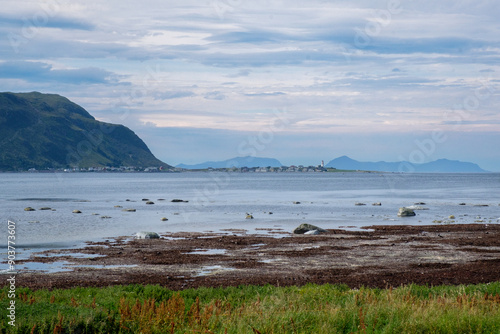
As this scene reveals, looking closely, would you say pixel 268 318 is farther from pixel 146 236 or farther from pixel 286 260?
pixel 146 236

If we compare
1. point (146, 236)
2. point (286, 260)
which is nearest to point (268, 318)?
point (286, 260)

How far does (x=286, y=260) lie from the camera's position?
30.6 meters

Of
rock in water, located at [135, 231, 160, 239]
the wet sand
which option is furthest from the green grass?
rock in water, located at [135, 231, 160, 239]

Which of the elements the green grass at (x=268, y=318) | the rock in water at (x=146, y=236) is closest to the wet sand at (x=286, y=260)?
the rock in water at (x=146, y=236)

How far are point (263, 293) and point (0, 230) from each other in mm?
38801

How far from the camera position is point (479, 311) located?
40.9 ft

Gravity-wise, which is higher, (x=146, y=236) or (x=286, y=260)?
(x=286, y=260)

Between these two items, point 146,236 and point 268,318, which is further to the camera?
point 146,236

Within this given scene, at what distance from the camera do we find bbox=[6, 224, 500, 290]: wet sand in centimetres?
2391

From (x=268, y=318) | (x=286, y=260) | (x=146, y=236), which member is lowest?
(x=146, y=236)

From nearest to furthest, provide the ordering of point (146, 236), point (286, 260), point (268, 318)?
point (268, 318) < point (286, 260) < point (146, 236)

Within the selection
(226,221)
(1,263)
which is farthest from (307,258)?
(226,221)

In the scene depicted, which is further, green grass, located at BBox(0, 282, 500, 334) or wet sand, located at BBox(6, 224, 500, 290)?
wet sand, located at BBox(6, 224, 500, 290)

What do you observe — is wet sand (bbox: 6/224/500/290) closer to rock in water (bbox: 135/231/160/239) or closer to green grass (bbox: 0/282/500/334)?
rock in water (bbox: 135/231/160/239)
